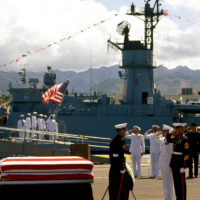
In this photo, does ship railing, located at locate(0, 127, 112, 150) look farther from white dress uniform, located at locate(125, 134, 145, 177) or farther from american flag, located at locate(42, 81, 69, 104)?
white dress uniform, located at locate(125, 134, 145, 177)

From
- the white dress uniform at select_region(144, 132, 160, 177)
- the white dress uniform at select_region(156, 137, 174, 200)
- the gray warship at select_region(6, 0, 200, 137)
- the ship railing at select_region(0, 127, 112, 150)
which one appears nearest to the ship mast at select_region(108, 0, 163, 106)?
the gray warship at select_region(6, 0, 200, 137)

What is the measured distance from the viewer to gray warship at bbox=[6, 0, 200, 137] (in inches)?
1326

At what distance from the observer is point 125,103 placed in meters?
36.5

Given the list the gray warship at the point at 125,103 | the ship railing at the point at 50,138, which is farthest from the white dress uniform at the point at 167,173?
the gray warship at the point at 125,103

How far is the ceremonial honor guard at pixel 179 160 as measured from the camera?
7.54 meters

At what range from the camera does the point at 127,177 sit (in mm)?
7562

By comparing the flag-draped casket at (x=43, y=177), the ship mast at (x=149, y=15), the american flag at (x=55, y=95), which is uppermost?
the ship mast at (x=149, y=15)

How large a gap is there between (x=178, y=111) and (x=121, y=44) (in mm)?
7133

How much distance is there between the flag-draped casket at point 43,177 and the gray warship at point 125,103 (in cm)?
2837

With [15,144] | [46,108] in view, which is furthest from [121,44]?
[15,144]

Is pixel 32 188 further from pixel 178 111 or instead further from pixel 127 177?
pixel 178 111

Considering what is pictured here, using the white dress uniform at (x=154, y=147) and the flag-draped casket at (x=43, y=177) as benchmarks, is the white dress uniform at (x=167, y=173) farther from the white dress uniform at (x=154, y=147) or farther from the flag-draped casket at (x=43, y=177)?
→ the white dress uniform at (x=154, y=147)

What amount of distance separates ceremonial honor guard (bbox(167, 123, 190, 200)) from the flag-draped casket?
10.9 ft

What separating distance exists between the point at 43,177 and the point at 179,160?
12.0 ft
